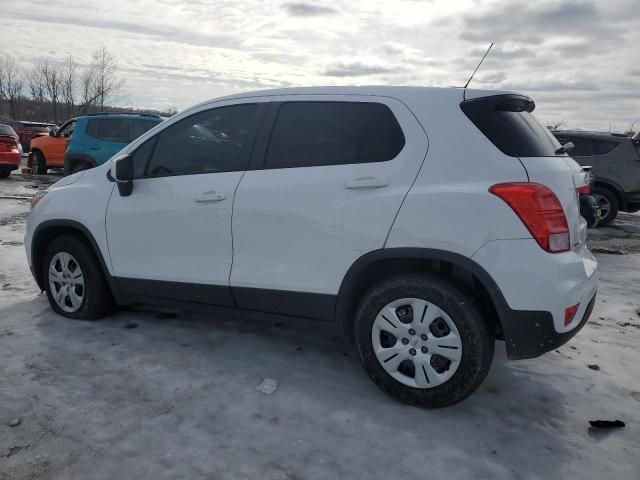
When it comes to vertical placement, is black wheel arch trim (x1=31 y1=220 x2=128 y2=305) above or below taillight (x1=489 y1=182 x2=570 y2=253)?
below

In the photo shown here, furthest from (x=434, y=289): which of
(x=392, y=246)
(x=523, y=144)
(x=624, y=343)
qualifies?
(x=624, y=343)

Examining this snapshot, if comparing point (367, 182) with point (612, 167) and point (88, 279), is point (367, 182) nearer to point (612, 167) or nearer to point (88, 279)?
point (88, 279)

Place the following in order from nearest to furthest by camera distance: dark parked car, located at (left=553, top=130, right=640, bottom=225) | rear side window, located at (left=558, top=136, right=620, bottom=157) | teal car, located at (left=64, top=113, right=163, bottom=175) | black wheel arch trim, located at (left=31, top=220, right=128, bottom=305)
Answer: black wheel arch trim, located at (left=31, top=220, right=128, bottom=305) < dark parked car, located at (left=553, top=130, right=640, bottom=225) < rear side window, located at (left=558, top=136, right=620, bottom=157) < teal car, located at (left=64, top=113, right=163, bottom=175)

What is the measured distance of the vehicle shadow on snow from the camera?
2.76 meters

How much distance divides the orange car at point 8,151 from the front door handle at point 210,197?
1379 centimetres

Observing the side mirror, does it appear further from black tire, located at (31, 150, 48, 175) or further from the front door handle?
black tire, located at (31, 150, 48, 175)

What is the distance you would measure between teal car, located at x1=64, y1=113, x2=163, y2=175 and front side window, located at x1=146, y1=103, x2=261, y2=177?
806 cm

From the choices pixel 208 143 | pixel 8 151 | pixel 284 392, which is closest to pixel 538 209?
pixel 284 392

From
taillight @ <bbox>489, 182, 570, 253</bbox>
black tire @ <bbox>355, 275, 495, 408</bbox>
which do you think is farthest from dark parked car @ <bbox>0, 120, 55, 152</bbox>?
taillight @ <bbox>489, 182, 570, 253</bbox>

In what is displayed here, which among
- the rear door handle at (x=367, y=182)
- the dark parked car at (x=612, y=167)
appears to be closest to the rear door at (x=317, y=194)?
the rear door handle at (x=367, y=182)

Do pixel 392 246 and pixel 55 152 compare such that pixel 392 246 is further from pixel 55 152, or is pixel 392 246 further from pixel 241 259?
pixel 55 152

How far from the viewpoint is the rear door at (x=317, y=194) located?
303cm

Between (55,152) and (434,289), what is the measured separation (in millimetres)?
15918

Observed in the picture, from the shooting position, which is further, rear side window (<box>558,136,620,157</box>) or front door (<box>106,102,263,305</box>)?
rear side window (<box>558,136,620,157</box>)
